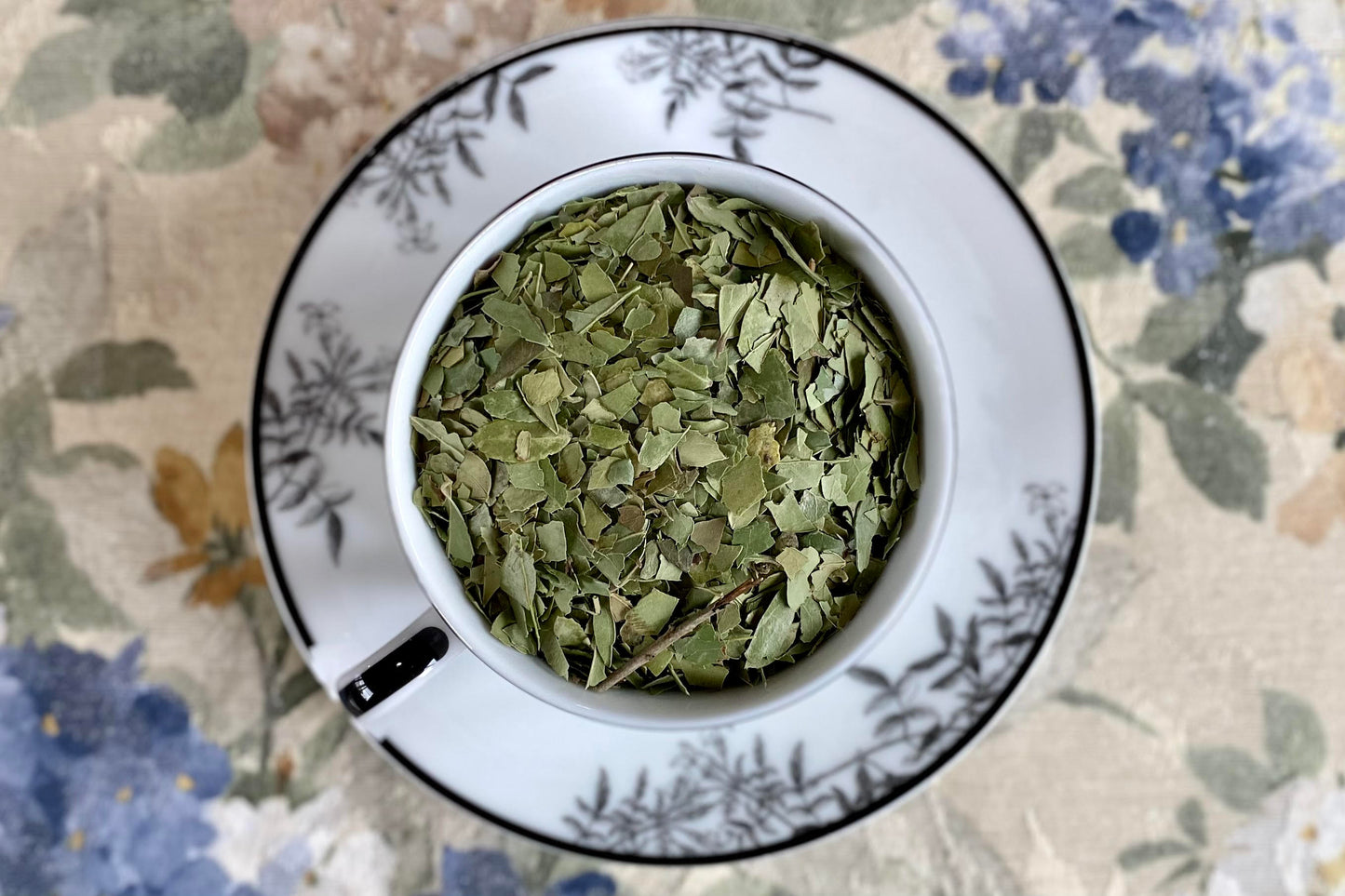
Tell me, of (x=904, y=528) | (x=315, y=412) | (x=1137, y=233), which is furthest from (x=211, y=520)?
(x=1137, y=233)

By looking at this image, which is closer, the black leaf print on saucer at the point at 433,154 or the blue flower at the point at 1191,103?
the black leaf print on saucer at the point at 433,154

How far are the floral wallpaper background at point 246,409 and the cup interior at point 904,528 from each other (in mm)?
340

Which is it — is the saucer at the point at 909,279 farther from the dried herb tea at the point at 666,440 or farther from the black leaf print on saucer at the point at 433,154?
the dried herb tea at the point at 666,440

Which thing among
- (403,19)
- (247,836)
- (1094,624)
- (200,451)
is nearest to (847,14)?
(403,19)

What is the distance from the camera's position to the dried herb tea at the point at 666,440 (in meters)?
0.53

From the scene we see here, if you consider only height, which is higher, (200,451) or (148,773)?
(200,451)

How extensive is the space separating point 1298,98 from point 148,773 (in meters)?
1.20

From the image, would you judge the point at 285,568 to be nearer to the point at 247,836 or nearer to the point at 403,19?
the point at 247,836

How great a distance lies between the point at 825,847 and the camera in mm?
857

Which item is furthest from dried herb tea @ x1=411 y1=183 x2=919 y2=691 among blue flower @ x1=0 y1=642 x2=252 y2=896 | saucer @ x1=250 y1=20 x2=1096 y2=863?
blue flower @ x1=0 y1=642 x2=252 y2=896

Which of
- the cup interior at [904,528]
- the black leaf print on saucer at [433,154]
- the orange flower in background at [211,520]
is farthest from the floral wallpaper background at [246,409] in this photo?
the cup interior at [904,528]

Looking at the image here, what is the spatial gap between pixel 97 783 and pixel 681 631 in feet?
2.16

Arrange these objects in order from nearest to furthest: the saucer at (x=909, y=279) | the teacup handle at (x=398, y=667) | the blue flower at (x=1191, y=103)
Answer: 1. the teacup handle at (x=398, y=667)
2. the saucer at (x=909, y=279)
3. the blue flower at (x=1191, y=103)

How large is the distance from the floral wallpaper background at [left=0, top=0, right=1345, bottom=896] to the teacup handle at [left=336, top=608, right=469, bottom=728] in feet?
1.14
